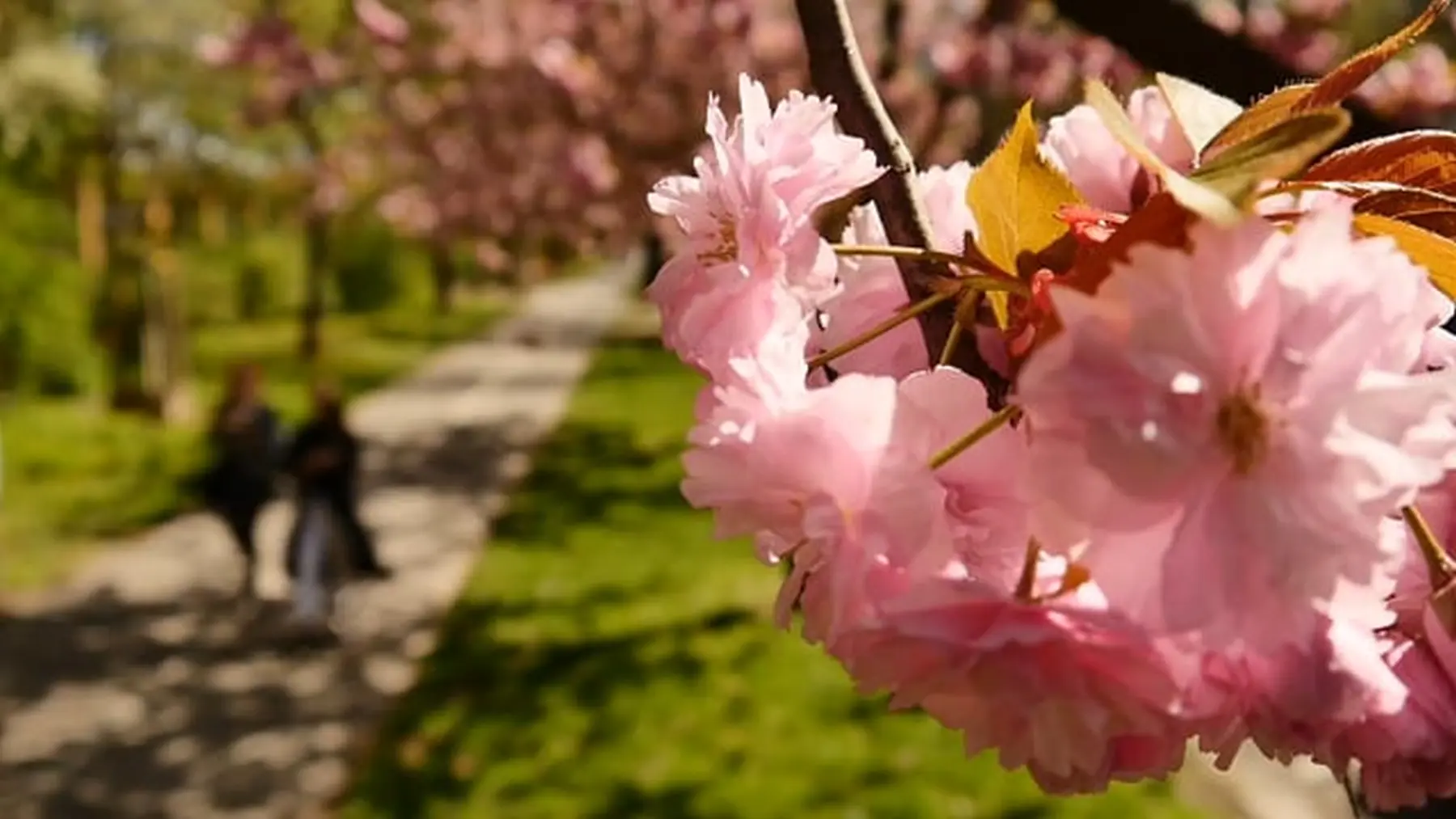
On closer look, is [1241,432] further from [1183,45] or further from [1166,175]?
[1183,45]

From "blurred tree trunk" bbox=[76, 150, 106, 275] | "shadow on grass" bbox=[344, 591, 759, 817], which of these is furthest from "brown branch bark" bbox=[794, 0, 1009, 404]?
"blurred tree trunk" bbox=[76, 150, 106, 275]

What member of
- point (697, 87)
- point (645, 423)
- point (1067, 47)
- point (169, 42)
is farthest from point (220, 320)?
point (1067, 47)

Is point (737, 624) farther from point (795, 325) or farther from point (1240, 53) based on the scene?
point (795, 325)

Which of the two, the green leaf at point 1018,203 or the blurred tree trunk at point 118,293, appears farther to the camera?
the blurred tree trunk at point 118,293

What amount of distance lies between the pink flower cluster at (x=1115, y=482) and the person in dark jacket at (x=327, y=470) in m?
7.37

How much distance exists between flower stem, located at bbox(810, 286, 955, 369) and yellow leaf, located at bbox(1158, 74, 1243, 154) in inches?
6.4

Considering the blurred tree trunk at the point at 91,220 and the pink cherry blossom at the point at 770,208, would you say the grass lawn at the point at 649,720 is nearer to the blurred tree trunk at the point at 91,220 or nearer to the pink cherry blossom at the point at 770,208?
the pink cherry blossom at the point at 770,208

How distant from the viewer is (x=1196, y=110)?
81cm

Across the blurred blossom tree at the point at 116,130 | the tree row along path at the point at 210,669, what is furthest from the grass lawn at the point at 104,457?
the blurred blossom tree at the point at 116,130

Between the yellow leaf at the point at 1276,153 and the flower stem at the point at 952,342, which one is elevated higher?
the yellow leaf at the point at 1276,153

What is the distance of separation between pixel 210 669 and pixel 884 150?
7263mm

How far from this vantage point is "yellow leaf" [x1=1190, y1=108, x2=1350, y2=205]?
22.4 inches

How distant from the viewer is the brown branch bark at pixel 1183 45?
1.91 meters

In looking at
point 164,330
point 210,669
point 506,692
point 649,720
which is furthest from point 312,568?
point 164,330
